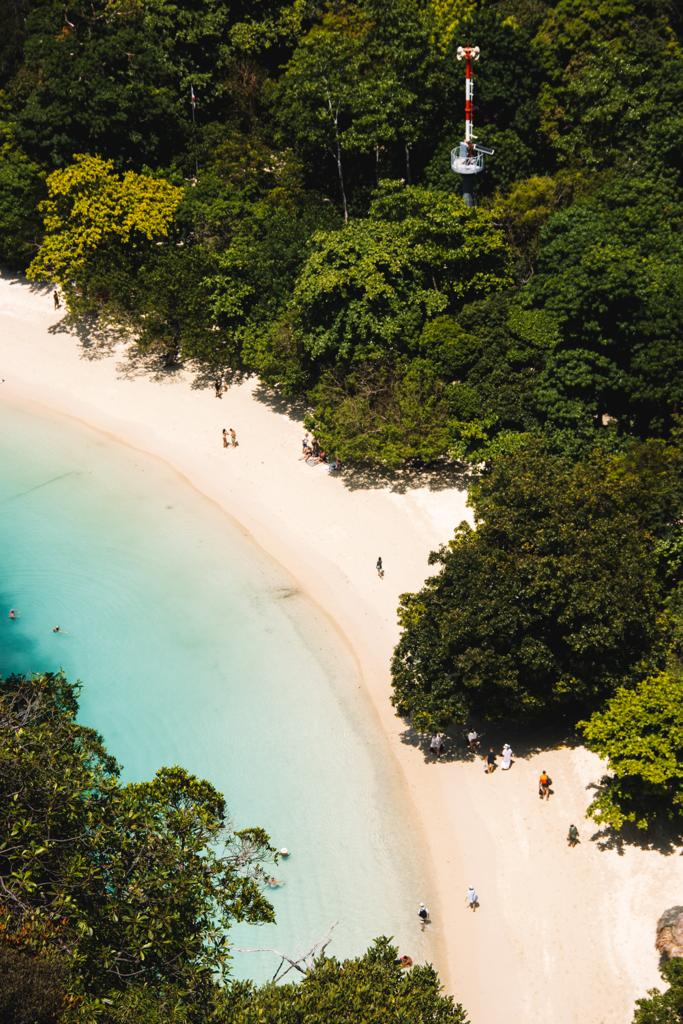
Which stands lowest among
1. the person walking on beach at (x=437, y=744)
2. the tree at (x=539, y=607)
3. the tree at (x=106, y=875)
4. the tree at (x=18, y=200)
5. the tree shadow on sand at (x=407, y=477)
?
the tree at (x=106, y=875)

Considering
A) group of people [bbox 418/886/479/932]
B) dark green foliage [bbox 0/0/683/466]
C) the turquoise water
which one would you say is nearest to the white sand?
group of people [bbox 418/886/479/932]

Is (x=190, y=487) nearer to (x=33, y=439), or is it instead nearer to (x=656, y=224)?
(x=33, y=439)

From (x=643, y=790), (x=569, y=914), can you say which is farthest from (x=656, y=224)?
(x=569, y=914)

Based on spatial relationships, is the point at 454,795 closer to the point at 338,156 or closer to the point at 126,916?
the point at 126,916

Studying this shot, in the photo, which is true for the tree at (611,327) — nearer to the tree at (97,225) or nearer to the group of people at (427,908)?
the group of people at (427,908)

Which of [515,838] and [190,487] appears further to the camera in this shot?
[190,487]

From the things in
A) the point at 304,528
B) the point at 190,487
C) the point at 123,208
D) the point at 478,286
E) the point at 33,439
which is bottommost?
the point at 304,528

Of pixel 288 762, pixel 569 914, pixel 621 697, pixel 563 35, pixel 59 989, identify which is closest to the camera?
pixel 59 989

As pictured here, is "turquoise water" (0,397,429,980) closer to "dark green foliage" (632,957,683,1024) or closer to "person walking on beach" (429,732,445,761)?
"person walking on beach" (429,732,445,761)

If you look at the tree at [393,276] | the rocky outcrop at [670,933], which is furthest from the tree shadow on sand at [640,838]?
the tree at [393,276]
